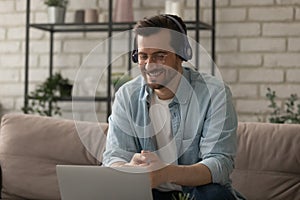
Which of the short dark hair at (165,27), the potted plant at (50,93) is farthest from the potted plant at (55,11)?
the short dark hair at (165,27)

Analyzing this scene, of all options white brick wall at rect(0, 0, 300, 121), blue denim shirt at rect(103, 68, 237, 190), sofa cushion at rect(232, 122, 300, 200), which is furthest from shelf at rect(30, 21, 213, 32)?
blue denim shirt at rect(103, 68, 237, 190)

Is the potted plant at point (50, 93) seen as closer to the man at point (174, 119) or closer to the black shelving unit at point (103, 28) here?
the black shelving unit at point (103, 28)

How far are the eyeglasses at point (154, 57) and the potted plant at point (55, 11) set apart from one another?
194cm

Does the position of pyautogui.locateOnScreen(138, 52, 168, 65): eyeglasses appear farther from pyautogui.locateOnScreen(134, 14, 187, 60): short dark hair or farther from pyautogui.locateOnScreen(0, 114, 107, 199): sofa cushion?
pyautogui.locateOnScreen(0, 114, 107, 199): sofa cushion

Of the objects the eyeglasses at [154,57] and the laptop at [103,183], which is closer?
the laptop at [103,183]

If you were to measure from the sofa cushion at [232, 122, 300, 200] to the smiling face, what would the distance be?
0.70m

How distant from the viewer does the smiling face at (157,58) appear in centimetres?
229

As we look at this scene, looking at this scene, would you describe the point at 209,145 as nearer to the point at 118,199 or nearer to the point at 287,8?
the point at 118,199

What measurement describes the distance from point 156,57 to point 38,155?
1.04 metres

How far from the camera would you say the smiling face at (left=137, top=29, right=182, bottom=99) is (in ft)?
7.53

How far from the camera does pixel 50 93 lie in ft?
13.6

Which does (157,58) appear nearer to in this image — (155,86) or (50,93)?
(155,86)

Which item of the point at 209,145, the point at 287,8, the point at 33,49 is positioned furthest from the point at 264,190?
the point at 33,49

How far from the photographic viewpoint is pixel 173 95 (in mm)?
2486
